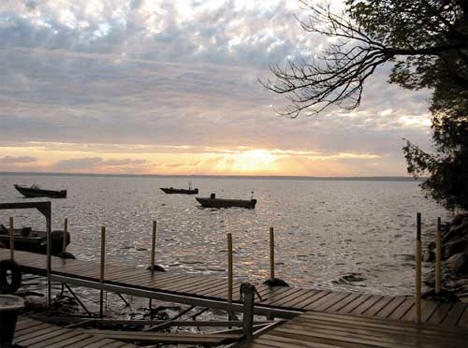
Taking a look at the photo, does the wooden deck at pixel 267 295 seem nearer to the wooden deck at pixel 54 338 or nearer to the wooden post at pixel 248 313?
the wooden post at pixel 248 313

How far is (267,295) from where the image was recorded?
11469mm

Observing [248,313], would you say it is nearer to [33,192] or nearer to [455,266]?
[455,266]

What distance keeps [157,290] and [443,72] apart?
11.2m

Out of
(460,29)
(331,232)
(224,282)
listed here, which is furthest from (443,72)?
(331,232)

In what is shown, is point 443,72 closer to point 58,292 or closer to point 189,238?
point 58,292

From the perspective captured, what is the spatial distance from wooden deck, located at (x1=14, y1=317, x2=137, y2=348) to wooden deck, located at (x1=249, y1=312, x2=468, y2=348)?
8.82 ft

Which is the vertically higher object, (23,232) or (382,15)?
(382,15)

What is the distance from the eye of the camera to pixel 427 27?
12.4 metres

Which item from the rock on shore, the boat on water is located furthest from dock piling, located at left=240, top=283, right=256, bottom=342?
the boat on water

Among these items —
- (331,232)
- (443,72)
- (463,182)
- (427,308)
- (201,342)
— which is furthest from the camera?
(331,232)

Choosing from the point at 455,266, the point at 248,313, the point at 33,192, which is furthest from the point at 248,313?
the point at 33,192

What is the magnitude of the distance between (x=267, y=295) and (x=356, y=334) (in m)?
3.72

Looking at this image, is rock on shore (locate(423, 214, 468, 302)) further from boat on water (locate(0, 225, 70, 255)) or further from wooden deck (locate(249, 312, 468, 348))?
boat on water (locate(0, 225, 70, 255))

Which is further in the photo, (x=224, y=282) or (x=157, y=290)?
(x=224, y=282)
